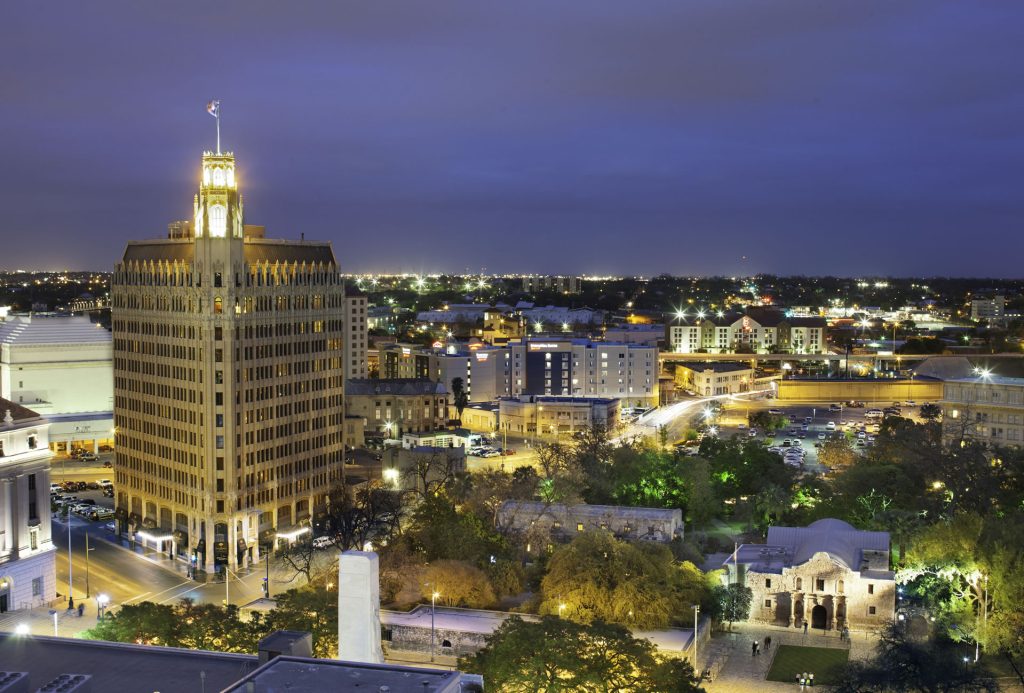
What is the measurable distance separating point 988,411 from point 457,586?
6690 cm

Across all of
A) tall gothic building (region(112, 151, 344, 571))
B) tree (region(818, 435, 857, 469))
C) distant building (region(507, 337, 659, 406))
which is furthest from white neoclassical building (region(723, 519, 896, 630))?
distant building (region(507, 337, 659, 406))

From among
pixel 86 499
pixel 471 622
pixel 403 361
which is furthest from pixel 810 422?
pixel 471 622

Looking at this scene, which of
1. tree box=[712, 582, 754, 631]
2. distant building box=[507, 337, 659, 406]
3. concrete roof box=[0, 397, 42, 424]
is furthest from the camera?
distant building box=[507, 337, 659, 406]

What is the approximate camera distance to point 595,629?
43.9 metres

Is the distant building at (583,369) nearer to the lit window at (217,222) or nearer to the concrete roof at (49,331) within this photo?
the concrete roof at (49,331)

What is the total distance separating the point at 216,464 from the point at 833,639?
142 feet

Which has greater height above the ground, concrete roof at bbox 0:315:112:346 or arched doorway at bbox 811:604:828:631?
concrete roof at bbox 0:315:112:346

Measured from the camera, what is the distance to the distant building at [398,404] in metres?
127

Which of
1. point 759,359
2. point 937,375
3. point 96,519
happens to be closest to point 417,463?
point 96,519

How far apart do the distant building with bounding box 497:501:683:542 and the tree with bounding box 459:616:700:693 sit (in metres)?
27.2

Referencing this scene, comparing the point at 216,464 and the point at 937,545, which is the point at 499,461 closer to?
the point at 216,464

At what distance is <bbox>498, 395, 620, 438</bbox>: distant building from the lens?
12706cm

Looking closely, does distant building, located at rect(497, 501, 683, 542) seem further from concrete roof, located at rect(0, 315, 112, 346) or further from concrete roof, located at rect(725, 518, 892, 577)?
concrete roof, located at rect(0, 315, 112, 346)

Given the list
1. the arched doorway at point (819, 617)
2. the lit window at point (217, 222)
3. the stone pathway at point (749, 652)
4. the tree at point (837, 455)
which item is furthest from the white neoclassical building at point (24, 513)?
the tree at point (837, 455)
